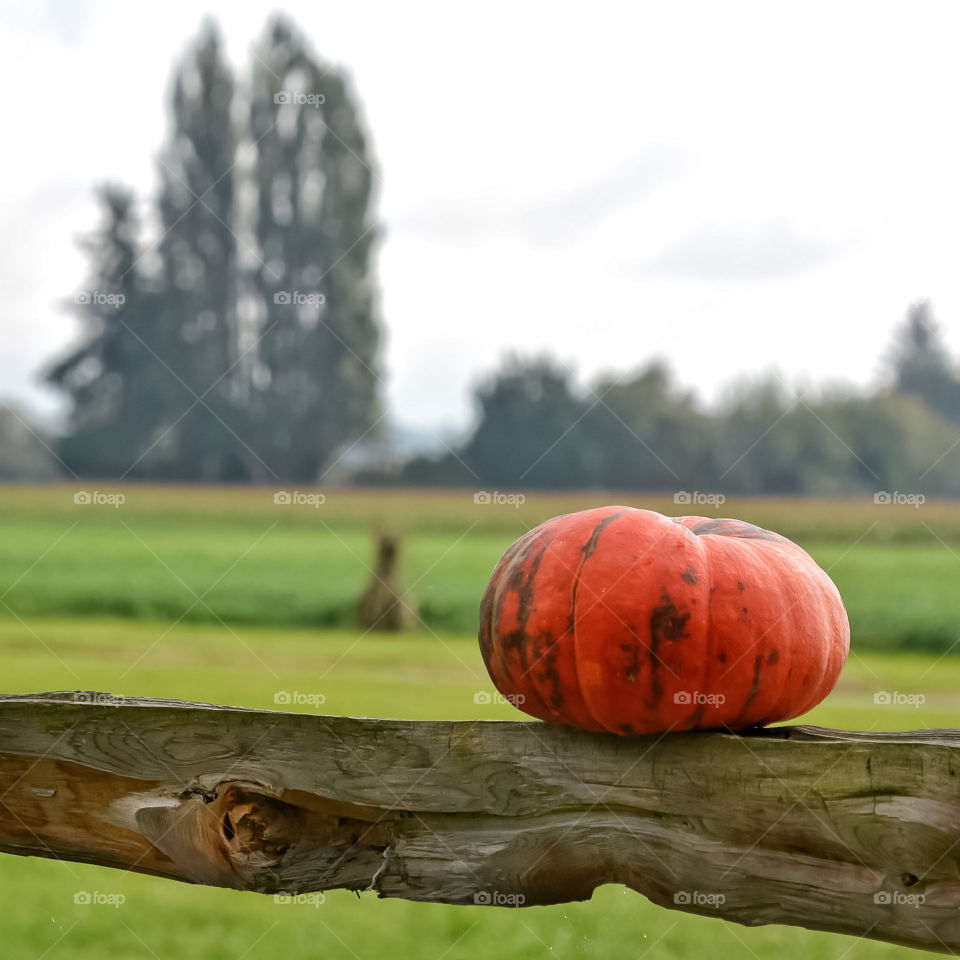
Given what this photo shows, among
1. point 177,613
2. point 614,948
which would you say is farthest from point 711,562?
point 177,613

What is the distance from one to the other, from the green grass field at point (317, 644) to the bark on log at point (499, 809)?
119 cm

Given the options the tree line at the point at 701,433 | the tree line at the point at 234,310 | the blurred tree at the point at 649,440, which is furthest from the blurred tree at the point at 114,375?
the blurred tree at the point at 649,440

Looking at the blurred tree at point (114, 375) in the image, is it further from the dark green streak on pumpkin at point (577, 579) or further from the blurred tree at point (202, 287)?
the dark green streak on pumpkin at point (577, 579)

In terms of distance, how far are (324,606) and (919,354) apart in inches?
586

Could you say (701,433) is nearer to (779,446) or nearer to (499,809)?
(779,446)

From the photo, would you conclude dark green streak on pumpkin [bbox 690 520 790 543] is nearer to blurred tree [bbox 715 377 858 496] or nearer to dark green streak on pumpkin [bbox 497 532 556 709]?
dark green streak on pumpkin [bbox 497 532 556 709]

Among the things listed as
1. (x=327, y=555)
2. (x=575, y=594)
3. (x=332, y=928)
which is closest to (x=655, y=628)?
(x=575, y=594)

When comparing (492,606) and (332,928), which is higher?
(492,606)

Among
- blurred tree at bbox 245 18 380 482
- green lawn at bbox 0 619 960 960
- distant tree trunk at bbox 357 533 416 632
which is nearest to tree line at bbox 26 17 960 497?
blurred tree at bbox 245 18 380 482

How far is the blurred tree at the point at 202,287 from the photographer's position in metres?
28.0

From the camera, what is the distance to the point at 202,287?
2917 centimetres

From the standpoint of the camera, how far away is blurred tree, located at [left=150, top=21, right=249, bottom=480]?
2805 centimetres

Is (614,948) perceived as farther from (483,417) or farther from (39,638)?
(483,417)

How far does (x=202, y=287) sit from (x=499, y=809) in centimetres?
2942
